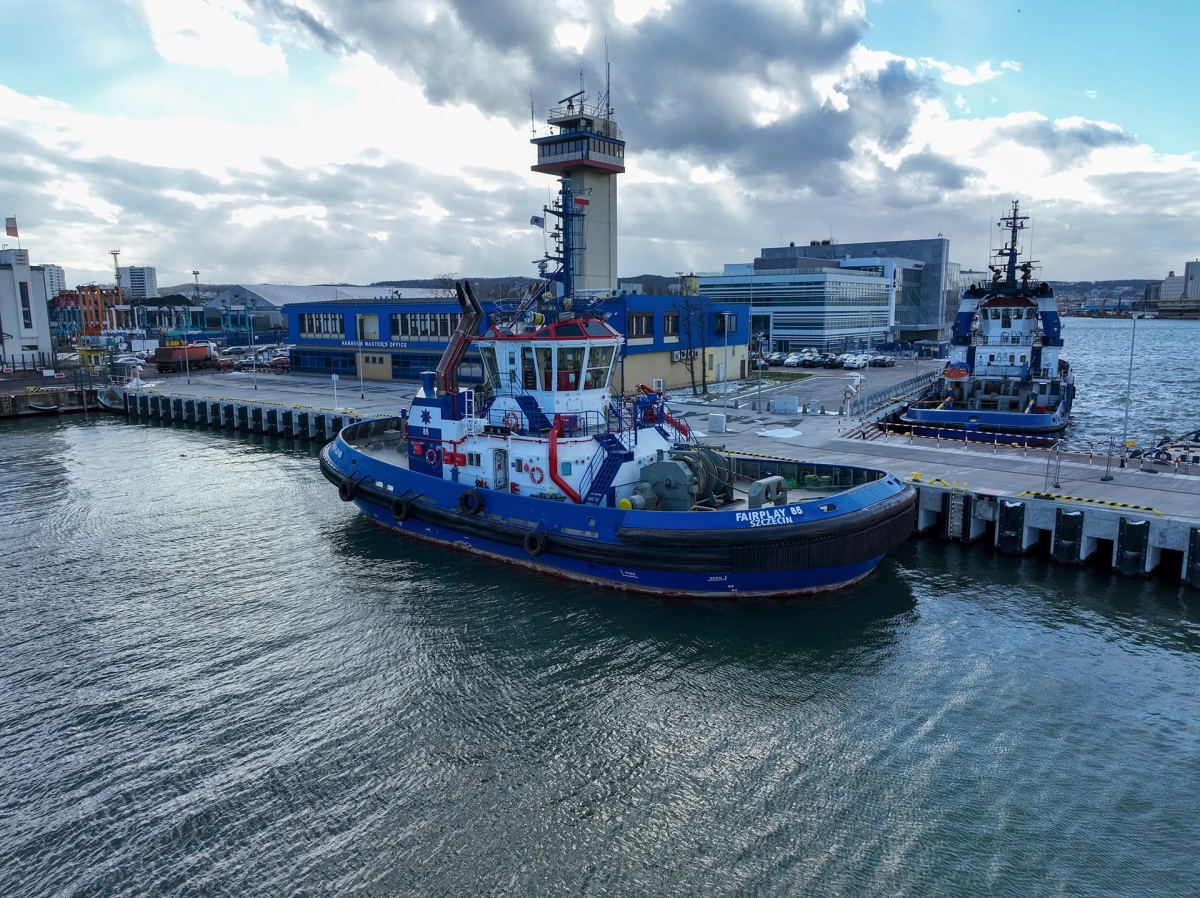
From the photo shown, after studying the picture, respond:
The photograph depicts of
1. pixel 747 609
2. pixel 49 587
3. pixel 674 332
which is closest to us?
pixel 747 609

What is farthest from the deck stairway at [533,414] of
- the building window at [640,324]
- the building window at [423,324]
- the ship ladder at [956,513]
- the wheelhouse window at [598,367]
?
the building window at [423,324]

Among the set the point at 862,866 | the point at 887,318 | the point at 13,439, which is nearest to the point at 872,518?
the point at 862,866

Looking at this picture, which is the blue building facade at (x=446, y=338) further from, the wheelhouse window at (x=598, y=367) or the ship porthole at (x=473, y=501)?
the ship porthole at (x=473, y=501)

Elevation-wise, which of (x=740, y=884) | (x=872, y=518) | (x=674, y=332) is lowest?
(x=740, y=884)

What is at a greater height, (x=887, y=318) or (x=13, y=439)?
(x=887, y=318)

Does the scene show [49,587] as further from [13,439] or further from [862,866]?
[13,439]

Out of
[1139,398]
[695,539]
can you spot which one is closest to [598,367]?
[695,539]

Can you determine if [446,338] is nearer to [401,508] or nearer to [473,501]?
[401,508]

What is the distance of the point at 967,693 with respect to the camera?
11773mm

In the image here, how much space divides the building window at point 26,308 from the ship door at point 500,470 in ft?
203

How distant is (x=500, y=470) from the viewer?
58.4 feet

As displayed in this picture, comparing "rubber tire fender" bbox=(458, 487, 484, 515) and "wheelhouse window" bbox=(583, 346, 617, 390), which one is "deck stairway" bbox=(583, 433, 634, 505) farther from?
"rubber tire fender" bbox=(458, 487, 484, 515)

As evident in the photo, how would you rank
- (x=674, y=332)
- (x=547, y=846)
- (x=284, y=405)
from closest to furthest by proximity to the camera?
(x=547, y=846) → (x=284, y=405) → (x=674, y=332)

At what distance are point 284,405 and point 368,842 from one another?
32225 mm
